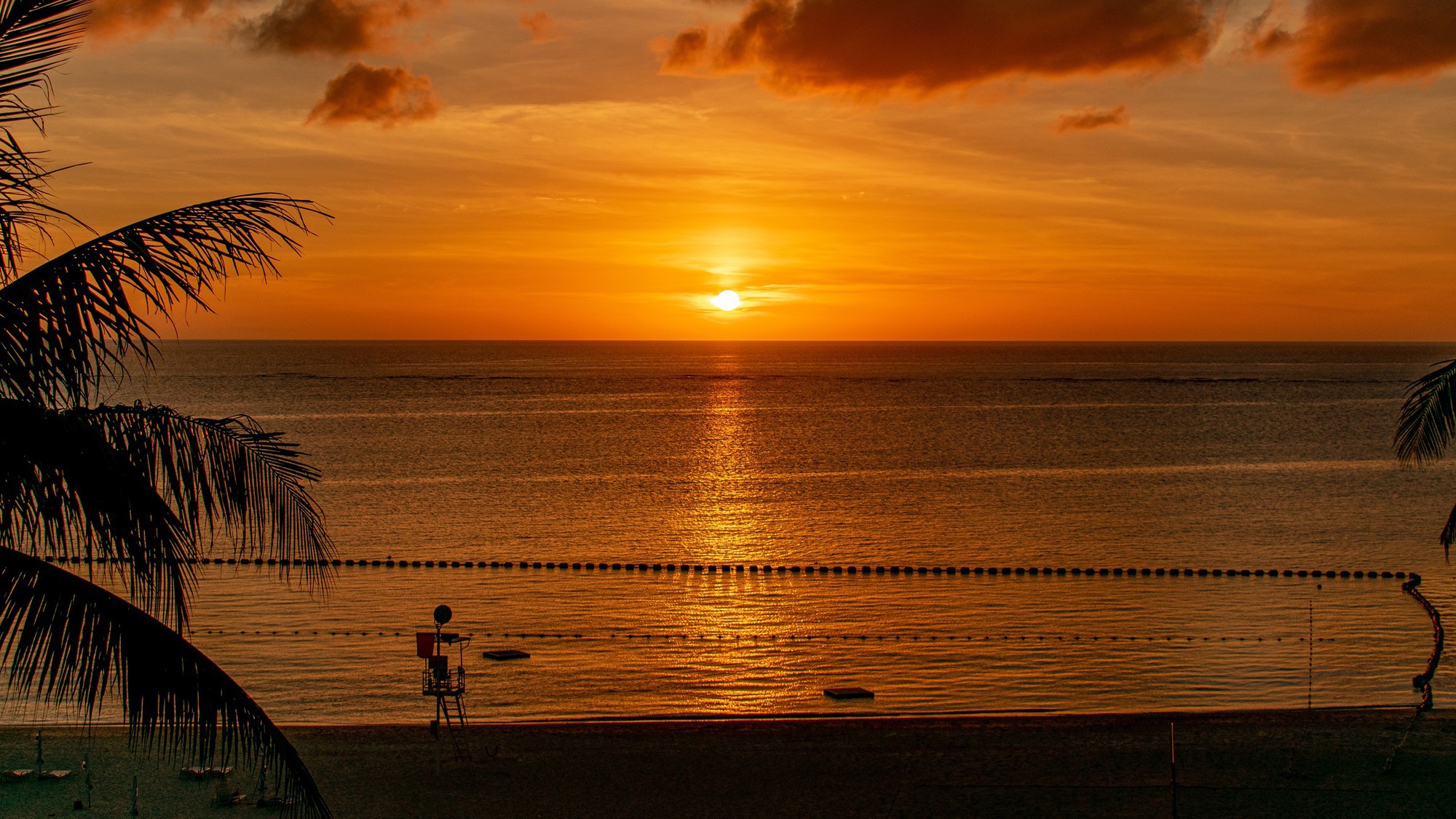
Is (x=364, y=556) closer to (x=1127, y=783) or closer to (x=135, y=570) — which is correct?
(x=1127, y=783)

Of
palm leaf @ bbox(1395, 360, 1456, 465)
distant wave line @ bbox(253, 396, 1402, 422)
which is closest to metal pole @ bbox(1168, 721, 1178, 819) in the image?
palm leaf @ bbox(1395, 360, 1456, 465)

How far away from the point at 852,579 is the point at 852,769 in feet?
64.4

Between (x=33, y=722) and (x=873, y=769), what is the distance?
15.0 metres

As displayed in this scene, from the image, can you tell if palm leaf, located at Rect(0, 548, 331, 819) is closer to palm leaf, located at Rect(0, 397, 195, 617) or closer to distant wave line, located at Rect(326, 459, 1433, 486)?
palm leaf, located at Rect(0, 397, 195, 617)

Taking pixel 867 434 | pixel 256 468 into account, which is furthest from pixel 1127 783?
pixel 867 434

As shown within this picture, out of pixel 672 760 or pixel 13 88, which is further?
pixel 672 760

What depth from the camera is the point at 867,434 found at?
327 feet

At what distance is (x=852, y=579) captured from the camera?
124 feet

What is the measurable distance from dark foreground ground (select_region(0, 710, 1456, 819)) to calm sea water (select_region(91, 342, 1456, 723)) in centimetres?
259

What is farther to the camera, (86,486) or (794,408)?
(794,408)

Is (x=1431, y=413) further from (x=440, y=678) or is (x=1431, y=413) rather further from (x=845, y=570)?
(x=845, y=570)

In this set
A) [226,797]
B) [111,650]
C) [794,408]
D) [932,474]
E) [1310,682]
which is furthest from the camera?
[794,408]

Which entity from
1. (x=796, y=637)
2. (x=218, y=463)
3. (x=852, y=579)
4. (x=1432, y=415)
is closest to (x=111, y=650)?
(x=218, y=463)

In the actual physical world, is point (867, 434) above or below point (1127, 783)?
above
